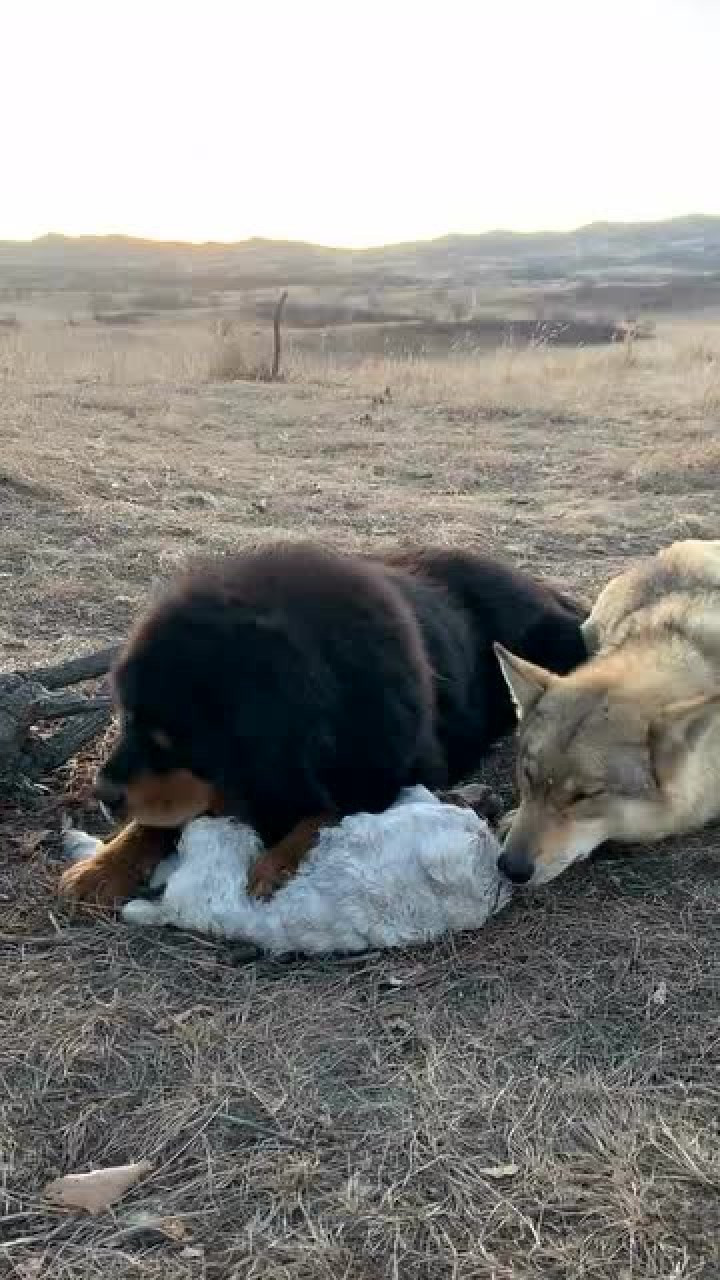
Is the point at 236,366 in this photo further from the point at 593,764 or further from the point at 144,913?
the point at 144,913

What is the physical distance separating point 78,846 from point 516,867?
162cm

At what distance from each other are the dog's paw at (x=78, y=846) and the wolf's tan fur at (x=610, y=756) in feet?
4.98

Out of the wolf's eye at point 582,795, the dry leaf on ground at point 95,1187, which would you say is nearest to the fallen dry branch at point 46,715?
the wolf's eye at point 582,795

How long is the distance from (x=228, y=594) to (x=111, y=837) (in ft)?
3.90

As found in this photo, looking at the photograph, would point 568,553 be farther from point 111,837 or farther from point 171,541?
point 111,837

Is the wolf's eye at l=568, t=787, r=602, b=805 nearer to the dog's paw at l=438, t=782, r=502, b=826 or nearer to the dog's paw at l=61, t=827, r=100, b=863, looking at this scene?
the dog's paw at l=438, t=782, r=502, b=826

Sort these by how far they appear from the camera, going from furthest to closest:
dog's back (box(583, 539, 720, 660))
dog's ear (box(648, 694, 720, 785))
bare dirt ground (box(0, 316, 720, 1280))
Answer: dog's back (box(583, 539, 720, 660)) < dog's ear (box(648, 694, 720, 785)) < bare dirt ground (box(0, 316, 720, 1280))

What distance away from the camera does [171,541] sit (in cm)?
949

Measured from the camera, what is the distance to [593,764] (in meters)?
4.29

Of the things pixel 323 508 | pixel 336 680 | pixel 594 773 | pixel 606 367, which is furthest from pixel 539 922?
pixel 606 367

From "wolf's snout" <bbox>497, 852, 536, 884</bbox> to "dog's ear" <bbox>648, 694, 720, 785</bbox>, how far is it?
661 millimetres

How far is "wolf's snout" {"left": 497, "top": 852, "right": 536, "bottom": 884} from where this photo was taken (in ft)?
13.3

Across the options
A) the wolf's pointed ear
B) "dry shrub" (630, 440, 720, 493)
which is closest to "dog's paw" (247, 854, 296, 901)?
the wolf's pointed ear

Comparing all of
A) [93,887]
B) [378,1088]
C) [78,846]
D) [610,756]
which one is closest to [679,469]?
[610,756]
